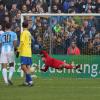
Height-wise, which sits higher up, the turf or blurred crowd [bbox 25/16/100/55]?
blurred crowd [bbox 25/16/100/55]

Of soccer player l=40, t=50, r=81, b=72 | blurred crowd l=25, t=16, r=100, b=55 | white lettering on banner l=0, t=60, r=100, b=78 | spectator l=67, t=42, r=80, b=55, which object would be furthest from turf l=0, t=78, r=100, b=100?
blurred crowd l=25, t=16, r=100, b=55

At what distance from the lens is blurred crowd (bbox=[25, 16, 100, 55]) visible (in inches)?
1003

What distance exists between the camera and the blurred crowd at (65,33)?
2548cm

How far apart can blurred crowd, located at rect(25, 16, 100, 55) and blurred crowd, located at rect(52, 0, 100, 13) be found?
2.78 metres

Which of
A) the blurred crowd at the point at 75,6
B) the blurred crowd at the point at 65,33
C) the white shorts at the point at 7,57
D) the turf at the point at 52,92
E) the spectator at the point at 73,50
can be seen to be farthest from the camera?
the blurred crowd at the point at 75,6

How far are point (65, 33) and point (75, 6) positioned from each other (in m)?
3.63

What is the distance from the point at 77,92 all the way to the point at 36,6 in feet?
39.0

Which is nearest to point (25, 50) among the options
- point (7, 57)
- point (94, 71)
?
point (7, 57)

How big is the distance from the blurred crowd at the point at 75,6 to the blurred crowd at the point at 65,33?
9.13ft

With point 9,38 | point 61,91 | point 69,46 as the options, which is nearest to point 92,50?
point 69,46

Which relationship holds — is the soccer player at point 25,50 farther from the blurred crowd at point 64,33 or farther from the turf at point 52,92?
the blurred crowd at point 64,33

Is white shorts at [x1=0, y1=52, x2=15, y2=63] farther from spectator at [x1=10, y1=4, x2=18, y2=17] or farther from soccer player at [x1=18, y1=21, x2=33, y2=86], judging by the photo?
spectator at [x1=10, y1=4, x2=18, y2=17]

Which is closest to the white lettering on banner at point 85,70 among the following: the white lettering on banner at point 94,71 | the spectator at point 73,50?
the white lettering on banner at point 94,71

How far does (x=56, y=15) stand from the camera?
25.8 metres
